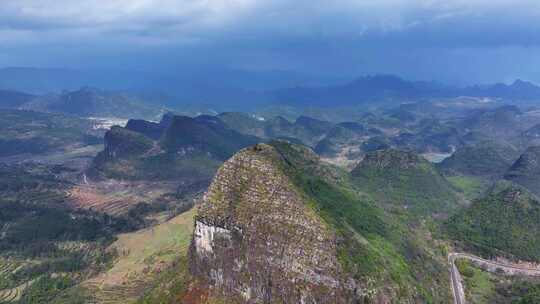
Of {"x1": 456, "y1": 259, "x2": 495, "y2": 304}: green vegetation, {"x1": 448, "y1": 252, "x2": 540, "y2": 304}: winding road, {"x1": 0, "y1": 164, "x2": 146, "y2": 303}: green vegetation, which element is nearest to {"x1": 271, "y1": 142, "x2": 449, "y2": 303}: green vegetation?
{"x1": 448, "y1": 252, "x2": 540, "y2": 304}: winding road

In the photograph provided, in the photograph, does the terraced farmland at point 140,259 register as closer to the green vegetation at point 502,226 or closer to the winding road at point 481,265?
the winding road at point 481,265

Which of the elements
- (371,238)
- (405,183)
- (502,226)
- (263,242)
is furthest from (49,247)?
(502,226)

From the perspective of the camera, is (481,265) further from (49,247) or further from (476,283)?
(49,247)

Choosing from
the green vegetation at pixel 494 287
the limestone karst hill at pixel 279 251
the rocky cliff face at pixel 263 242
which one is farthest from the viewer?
the green vegetation at pixel 494 287

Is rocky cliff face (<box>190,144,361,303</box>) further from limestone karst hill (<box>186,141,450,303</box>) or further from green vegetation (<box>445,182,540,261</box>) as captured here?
green vegetation (<box>445,182,540,261</box>)

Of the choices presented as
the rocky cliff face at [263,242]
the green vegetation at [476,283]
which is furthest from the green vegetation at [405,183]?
the rocky cliff face at [263,242]

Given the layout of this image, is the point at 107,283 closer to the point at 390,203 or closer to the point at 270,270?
the point at 270,270
